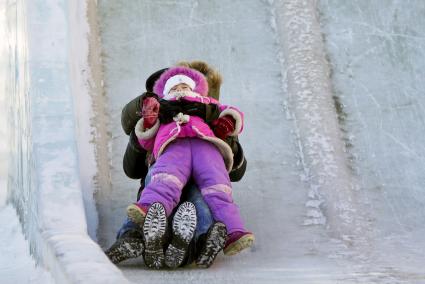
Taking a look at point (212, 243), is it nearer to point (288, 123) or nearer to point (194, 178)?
point (194, 178)

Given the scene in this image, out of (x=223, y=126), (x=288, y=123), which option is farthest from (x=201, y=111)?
(x=288, y=123)

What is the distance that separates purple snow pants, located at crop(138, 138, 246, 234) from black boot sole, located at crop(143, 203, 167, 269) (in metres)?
0.08

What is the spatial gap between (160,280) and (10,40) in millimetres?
1359

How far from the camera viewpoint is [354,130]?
3.10m

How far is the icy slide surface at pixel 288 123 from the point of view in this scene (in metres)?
2.31

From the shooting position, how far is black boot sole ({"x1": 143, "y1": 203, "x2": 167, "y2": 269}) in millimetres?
2070

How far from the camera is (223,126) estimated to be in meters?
2.44

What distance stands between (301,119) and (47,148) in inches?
41.7

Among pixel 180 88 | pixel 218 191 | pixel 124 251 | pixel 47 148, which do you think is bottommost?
pixel 124 251

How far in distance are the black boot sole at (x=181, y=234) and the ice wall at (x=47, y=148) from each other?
0.19 m

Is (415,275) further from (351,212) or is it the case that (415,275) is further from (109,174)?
(109,174)

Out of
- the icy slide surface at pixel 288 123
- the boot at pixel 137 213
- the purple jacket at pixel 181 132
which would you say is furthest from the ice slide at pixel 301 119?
the purple jacket at pixel 181 132

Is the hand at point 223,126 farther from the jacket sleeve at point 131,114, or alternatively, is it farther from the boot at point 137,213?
the boot at point 137,213

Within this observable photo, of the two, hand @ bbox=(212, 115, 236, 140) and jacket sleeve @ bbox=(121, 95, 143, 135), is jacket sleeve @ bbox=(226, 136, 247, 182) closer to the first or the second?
hand @ bbox=(212, 115, 236, 140)
